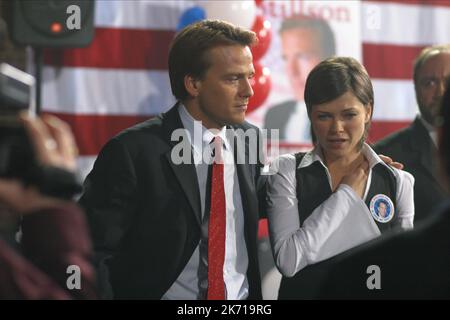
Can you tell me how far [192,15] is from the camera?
243cm

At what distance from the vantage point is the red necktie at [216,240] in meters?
1.29

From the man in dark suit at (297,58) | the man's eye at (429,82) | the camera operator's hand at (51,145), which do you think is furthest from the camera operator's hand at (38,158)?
the man in dark suit at (297,58)

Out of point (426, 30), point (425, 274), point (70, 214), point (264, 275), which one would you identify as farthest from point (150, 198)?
point (426, 30)

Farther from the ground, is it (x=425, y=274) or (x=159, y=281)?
(x=425, y=274)

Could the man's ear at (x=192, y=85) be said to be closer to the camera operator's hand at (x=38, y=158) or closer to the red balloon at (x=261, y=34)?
the camera operator's hand at (x=38, y=158)

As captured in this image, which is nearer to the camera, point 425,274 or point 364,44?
point 425,274

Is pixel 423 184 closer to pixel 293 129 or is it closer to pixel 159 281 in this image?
pixel 159 281

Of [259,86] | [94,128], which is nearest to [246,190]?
[259,86]

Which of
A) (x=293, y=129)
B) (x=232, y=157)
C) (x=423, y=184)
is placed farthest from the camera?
(x=293, y=129)

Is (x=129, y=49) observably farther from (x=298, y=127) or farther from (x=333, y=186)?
(x=333, y=186)

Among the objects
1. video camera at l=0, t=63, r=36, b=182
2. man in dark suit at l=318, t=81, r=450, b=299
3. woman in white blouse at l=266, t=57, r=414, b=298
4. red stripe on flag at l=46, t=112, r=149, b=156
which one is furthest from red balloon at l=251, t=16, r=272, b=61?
man in dark suit at l=318, t=81, r=450, b=299

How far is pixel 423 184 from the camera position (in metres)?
1.52

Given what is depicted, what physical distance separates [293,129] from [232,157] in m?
1.24
